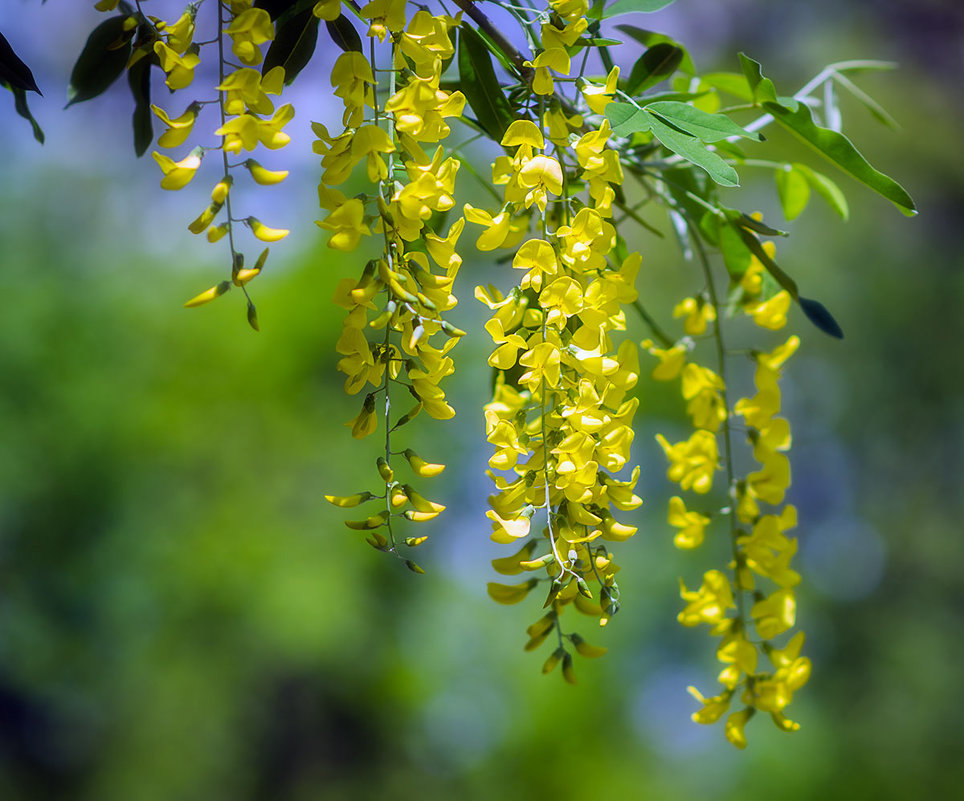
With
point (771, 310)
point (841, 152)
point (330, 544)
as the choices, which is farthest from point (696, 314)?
point (330, 544)

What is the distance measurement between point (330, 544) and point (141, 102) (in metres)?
4.26

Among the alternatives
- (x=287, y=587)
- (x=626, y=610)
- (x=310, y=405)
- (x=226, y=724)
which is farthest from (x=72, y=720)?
(x=626, y=610)

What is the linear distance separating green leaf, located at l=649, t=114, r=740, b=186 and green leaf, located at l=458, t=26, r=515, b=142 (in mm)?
64

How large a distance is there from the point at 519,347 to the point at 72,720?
17.4 feet

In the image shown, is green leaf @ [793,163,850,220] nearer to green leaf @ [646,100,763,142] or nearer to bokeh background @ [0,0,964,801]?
green leaf @ [646,100,763,142]

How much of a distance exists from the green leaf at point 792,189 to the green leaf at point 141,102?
342 mm

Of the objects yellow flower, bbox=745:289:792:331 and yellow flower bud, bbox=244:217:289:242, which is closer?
yellow flower bud, bbox=244:217:289:242

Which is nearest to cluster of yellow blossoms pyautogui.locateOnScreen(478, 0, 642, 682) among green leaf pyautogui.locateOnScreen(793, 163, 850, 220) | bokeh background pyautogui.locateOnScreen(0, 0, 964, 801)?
green leaf pyautogui.locateOnScreen(793, 163, 850, 220)

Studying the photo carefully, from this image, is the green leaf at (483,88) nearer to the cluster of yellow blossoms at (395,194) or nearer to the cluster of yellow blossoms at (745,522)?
the cluster of yellow blossoms at (395,194)

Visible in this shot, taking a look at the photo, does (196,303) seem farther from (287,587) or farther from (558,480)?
(287,587)

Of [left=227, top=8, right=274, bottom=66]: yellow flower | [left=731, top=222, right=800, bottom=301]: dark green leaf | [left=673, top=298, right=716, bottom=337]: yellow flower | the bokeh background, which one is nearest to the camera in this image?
[left=227, top=8, right=274, bottom=66]: yellow flower

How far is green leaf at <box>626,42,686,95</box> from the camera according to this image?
1.41 feet

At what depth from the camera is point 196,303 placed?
294 mm

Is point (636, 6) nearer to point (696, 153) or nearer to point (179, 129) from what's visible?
point (696, 153)
